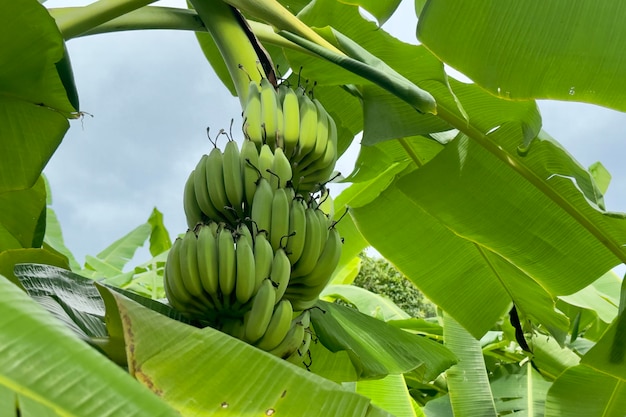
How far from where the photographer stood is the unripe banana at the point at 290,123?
3.15 ft

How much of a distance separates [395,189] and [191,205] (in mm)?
632

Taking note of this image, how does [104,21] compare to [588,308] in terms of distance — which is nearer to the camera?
[104,21]

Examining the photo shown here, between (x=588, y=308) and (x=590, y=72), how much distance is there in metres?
0.86

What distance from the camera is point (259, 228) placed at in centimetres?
86

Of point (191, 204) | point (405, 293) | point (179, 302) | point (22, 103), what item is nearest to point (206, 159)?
point (191, 204)

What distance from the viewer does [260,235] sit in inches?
33.5

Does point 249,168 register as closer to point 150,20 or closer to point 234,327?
point 234,327

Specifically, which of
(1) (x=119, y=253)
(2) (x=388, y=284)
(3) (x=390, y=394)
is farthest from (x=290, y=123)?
(2) (x=388, y=284)

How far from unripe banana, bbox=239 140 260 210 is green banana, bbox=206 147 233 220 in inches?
1.4

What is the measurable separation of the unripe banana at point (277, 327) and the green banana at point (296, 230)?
3.2 inches

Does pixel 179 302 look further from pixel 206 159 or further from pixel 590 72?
pixel 590 72

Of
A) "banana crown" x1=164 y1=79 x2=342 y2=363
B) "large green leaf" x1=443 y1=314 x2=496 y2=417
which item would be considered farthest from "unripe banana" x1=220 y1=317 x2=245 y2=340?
"large green leaf" x1=443 y1=314 x2=496 y2=417

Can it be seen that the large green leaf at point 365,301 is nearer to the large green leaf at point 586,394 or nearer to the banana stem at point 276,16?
the large green leaf at point 586,394

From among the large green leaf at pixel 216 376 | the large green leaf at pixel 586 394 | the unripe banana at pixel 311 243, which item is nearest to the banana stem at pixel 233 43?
the unripe banana at pixel 311 243
